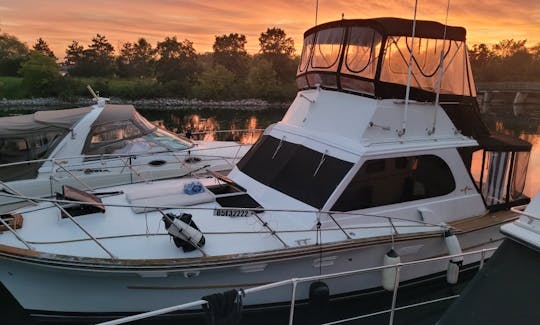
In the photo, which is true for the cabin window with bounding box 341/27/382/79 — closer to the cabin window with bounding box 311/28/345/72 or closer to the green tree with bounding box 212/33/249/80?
the cabin window with bounding box 311/28/345/72

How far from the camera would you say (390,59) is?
238 inches

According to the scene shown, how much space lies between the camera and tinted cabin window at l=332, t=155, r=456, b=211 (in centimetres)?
568

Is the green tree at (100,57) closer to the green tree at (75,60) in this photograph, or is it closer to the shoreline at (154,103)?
the green tree at (75,60)

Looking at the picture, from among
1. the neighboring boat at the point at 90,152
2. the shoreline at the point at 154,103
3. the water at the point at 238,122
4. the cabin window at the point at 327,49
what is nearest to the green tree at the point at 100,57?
the shoreline at the point at 154,103

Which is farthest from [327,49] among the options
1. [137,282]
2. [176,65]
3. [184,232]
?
[176,65]

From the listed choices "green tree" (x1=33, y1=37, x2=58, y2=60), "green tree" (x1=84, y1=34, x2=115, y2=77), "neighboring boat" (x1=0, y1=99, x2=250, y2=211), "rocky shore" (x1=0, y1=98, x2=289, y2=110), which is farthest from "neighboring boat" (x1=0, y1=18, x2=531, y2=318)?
"green tree" (x1=33, y1=37, x2=58, y2=60)

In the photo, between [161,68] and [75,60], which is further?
[75,60]

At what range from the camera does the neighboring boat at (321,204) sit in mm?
4859

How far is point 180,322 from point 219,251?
1.17 metres

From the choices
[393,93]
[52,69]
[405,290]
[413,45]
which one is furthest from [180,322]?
[52,69]

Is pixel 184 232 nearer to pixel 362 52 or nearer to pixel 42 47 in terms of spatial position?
pixel 362 52

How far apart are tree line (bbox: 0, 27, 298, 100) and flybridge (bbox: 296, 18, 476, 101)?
4648 centimetres

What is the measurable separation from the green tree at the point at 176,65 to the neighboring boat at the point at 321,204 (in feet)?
157

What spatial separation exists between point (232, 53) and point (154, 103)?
19536 mm
